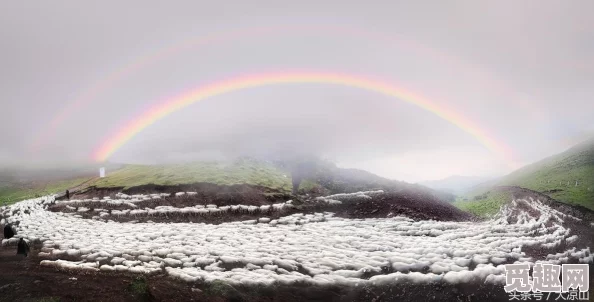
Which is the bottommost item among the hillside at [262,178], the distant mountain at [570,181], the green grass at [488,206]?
the green grass at [488,206]

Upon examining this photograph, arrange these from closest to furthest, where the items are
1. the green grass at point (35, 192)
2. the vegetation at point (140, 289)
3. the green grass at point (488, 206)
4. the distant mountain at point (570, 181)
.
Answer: the vegetation at point (140, 289) → the green grass at point (488, 206) → the distant mountain at point (570, 181) → the green grass at point (35, 192)

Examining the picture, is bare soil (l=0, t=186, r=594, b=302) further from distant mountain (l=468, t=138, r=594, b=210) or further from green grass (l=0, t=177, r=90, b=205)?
green grass (l=0, t=177, r=90, b=205)

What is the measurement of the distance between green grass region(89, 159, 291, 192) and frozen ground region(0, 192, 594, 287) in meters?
16.4

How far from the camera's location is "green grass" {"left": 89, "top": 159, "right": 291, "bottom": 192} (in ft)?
201

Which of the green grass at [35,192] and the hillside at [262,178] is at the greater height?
the hillside at [262,178]

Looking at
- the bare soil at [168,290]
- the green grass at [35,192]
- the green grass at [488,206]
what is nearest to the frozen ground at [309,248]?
the bare soil at [168,290]

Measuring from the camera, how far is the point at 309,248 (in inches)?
1189

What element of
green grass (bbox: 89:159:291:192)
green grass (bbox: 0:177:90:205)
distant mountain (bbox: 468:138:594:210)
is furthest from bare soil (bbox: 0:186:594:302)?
green grass (bbox: 0:177:90:205)

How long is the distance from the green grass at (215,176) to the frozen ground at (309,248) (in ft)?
53.7

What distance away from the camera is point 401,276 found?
24094 millimetres

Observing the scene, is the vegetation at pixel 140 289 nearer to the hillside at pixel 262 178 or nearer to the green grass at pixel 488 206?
the hillside at pixel 262 178

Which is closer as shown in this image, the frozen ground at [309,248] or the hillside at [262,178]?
the frozen ground at [309,248]

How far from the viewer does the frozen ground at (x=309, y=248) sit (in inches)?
968

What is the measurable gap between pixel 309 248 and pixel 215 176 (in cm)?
3660
